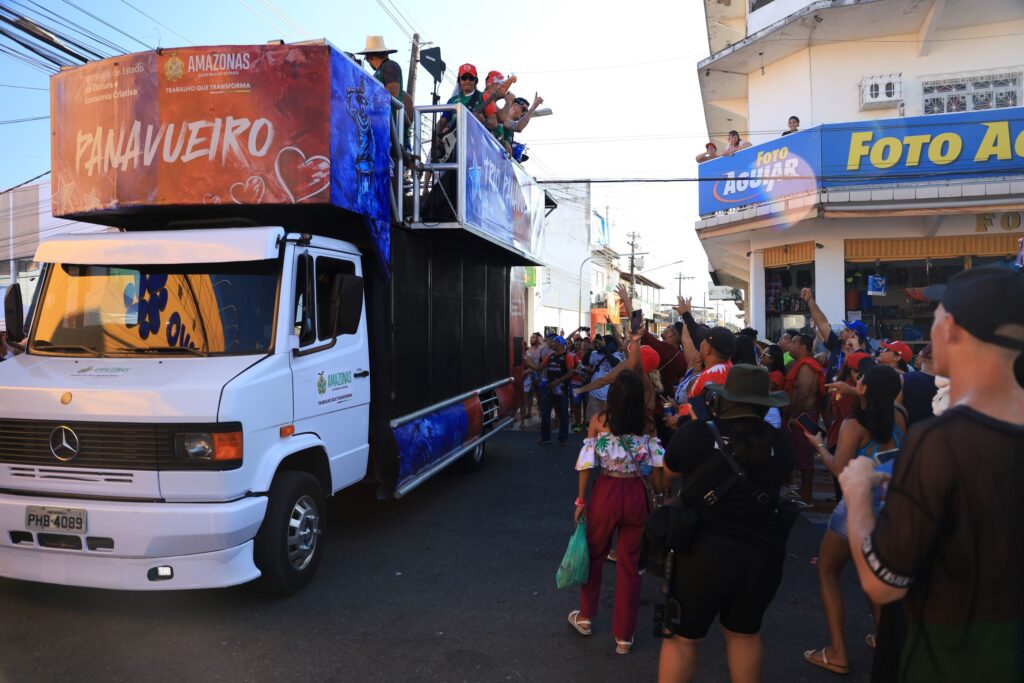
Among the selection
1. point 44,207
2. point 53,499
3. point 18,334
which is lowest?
point 53,499

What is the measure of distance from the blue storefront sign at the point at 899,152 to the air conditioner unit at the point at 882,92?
6.22 feet

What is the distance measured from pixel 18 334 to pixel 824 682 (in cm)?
605

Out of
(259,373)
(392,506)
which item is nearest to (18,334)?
(259,373)

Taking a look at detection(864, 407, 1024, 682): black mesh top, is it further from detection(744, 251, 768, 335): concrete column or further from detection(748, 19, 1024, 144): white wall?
detection(748, 19, 1024, 144): white wall

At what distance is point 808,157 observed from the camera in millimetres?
13945

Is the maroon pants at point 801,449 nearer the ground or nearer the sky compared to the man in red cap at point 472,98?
nearer the ground

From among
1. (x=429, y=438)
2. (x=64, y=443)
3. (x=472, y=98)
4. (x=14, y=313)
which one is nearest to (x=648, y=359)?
(x=429, y=438)

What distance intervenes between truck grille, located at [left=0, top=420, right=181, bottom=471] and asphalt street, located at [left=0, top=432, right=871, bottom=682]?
3.54 ft

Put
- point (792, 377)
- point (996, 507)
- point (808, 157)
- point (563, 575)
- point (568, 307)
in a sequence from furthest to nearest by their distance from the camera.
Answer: point (568, 307) < point (808, 157) < point (792, 377) < point (563, 575) < point (996, 507)

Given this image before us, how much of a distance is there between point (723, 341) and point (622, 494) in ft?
4.43

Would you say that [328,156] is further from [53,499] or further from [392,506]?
[392,506]

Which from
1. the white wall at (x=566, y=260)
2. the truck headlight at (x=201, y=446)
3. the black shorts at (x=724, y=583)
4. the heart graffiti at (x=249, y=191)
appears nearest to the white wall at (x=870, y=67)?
the heart graffiti at (x=249, y=191)

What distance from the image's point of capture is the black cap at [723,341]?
4828 mm

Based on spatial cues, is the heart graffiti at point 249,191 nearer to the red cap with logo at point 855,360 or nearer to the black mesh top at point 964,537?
the black mesh top at point 964,537
